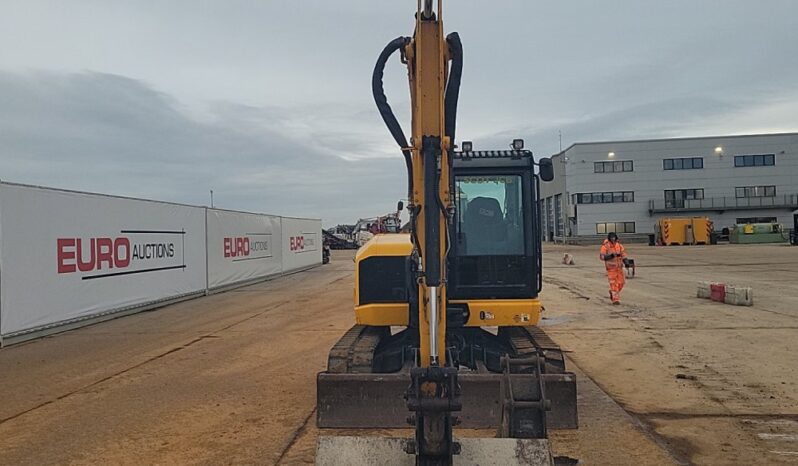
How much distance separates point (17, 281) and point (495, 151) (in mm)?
9160

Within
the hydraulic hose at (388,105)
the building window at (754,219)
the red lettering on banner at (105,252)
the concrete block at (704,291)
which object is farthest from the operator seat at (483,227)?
the building window at (754,219)

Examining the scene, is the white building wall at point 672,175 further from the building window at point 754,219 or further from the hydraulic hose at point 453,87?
the hydraulic hose at point 453,87

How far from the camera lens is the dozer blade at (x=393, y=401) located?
16.2ft

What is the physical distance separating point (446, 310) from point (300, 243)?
26.9 meters

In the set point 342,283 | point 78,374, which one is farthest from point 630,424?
point 342,283

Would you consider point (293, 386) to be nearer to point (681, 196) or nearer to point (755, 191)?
point (681, 196)

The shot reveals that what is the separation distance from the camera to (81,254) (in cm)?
1288

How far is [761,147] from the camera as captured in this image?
2327 inches

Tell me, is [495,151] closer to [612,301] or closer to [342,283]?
[612,301]

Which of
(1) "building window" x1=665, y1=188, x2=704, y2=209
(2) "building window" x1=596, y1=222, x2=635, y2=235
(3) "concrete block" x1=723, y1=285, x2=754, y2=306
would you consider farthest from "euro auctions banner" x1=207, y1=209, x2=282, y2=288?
(1) "building window" x1=665, y1=188, x2=704, y2=209

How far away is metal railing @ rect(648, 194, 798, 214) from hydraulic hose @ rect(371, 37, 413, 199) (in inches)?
2359

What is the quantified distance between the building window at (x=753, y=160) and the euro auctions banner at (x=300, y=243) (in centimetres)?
4413

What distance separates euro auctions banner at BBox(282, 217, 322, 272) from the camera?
94.0 ft

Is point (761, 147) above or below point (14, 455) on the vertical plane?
above
